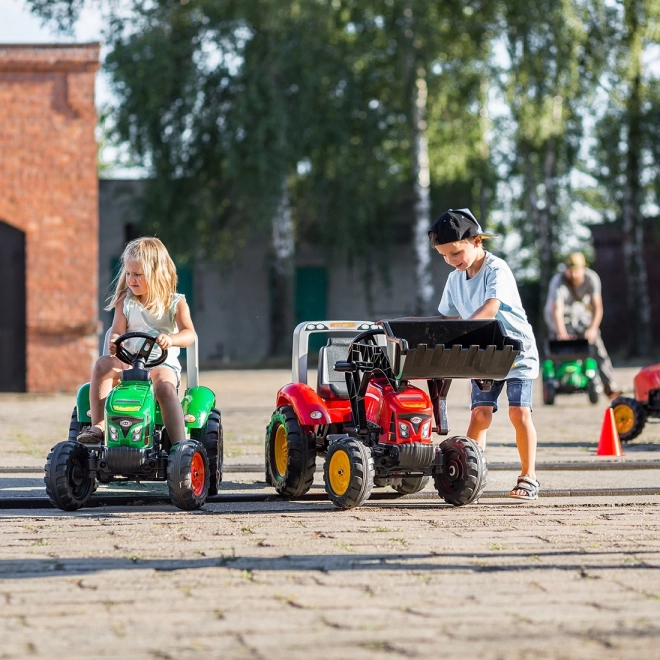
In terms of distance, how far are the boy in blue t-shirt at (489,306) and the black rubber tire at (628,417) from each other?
4179mm

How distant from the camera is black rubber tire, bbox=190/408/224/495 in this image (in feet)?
26.5

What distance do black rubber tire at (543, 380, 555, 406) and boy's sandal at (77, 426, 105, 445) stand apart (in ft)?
33.6

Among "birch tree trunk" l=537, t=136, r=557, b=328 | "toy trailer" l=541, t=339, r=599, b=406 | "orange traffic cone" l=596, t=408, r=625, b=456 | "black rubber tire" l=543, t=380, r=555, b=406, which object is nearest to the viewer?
"orange traffic cone" l=596, t=408, r=625, b=456

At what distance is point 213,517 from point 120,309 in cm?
165

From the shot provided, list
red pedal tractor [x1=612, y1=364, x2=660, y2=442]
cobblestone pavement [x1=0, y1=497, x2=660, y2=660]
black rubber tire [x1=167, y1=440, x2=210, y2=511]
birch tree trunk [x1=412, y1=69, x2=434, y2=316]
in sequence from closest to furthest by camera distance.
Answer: cobblestone pavement [x1=0, y1=497, x2=660, y2=660] < black rubber tire [x1=167, y1=440, x2=210, y2=511] < red pedal tractor [x1=612, y1=364, x2=660, y2=442] < birch tree trunk [x1=412, y1=69, x2=434, y2=316]

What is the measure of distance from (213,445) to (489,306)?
1897 millimetres

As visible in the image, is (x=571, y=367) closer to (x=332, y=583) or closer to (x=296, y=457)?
(x=296, y=457)

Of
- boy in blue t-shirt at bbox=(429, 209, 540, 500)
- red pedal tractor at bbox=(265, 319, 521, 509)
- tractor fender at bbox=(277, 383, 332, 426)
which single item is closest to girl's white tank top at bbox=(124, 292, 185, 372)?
tractor fender at bbox=(277, 383, 332, 426)

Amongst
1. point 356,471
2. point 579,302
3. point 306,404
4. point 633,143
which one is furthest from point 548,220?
point 356,471

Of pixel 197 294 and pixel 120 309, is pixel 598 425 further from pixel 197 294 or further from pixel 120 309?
pixel 197 294

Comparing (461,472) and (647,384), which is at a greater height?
(647,384)

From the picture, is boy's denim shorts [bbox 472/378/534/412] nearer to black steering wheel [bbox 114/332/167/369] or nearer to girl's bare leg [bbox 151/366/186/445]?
girl's bare leg [bbox 151/366/186/445]

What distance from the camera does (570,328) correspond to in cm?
1730

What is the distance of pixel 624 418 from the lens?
12.3m
